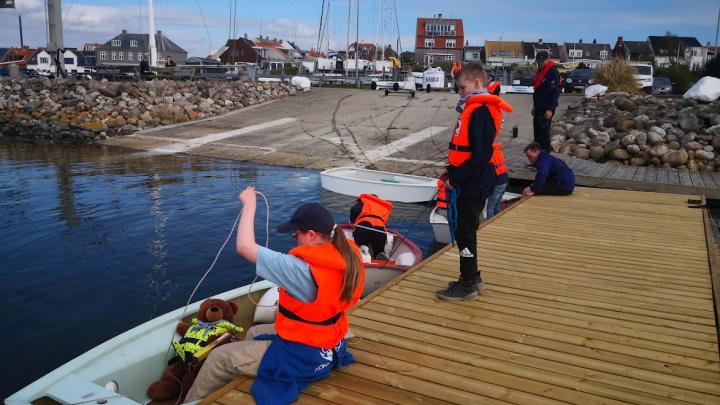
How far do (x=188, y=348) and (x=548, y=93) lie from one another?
8.99 m

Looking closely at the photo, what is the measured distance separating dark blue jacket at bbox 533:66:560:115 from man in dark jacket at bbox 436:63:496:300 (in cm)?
645

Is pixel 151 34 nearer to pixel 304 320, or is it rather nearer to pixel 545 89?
pixel 545 89

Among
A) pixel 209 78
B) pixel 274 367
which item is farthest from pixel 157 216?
pixel 209 78

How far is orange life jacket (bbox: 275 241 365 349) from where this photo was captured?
3.47m

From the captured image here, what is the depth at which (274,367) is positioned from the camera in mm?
3727

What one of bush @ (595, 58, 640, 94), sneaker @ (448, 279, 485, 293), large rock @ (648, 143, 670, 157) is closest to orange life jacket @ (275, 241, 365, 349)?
sneaker @ (448, 279, 485, 293)

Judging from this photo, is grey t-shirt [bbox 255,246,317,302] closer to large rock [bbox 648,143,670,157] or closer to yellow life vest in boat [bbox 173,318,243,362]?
yellow life vest in boat [bbox 173,318,243,362]

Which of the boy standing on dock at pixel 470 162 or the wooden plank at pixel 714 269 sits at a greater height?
the boy standing on dock at pixel 470 162

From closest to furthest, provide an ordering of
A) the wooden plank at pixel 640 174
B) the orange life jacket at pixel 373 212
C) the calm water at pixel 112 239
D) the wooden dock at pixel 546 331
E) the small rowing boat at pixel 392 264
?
the wooden dock at pixel 546 331
the calm water at pixel 112 239
the small rowing boat at pixel 392 264
the orange life jacket at pixel 373 212
the wooden plank at pixel 640 174

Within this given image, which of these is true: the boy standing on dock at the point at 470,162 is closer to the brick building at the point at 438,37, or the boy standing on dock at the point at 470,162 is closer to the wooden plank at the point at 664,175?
the wooden plank at the point at 664,175

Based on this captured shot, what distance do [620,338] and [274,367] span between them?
2.93m

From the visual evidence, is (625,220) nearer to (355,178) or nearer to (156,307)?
(355,178)

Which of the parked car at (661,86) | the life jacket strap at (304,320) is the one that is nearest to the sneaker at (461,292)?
the life jacket strap at (304,320)

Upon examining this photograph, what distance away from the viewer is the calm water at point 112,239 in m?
7.01
